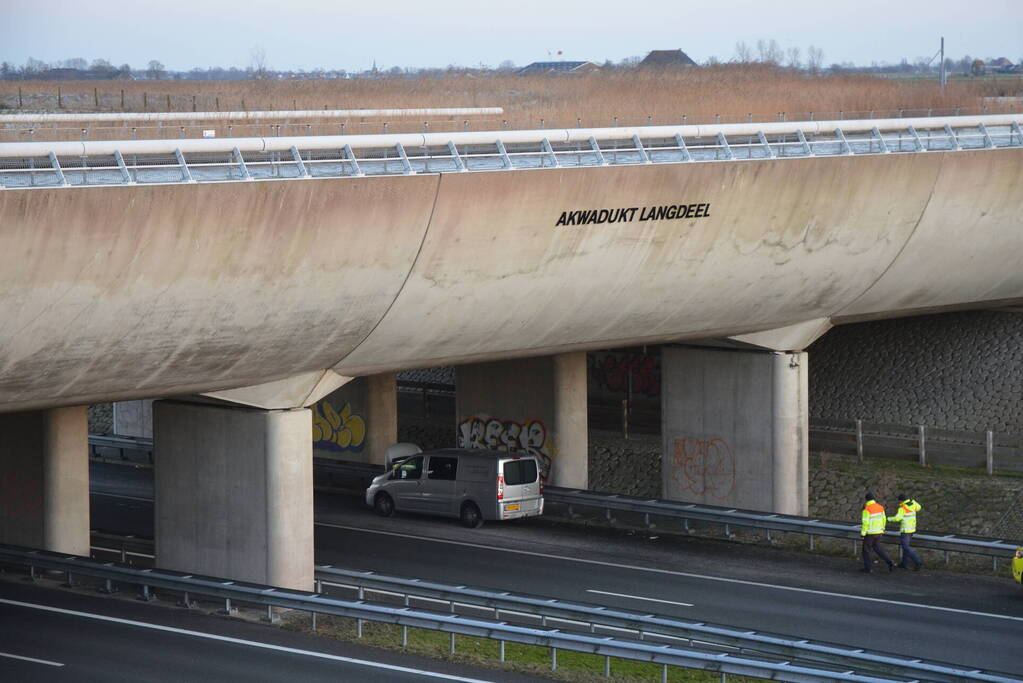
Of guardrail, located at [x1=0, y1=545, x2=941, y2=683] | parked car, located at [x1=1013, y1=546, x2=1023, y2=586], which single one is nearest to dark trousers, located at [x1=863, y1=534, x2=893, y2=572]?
parked car, located at [x1=1013, y1=546, x2=1023, y2=586]

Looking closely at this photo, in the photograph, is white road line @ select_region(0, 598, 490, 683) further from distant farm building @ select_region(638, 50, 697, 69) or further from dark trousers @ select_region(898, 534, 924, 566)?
distant farm building @ select_region(638, 50, 697, 69)

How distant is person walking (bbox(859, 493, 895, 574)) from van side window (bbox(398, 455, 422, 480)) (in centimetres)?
1062

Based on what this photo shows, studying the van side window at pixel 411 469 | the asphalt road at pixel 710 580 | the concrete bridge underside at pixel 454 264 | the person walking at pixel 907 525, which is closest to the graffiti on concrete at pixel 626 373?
the concrete bridge underside at pixel 454 264

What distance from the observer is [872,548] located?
1159 inches

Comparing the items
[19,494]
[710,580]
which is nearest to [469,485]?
[710,580]

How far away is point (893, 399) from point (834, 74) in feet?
34.3

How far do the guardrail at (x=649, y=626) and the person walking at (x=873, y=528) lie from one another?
6.86 meters

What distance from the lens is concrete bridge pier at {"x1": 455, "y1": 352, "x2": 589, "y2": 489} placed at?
126 feet

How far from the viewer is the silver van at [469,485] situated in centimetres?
3366

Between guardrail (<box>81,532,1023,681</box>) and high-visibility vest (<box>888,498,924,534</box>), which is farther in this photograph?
high-visibility vest (<box>888,498,924,534</box>)

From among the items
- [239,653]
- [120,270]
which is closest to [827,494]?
[239,653]

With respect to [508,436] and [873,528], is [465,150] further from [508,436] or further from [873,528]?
[508,436]

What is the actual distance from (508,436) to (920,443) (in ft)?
34.5

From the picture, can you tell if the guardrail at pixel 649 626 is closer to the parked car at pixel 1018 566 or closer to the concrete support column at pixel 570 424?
the parked car at pixel 1018 566
